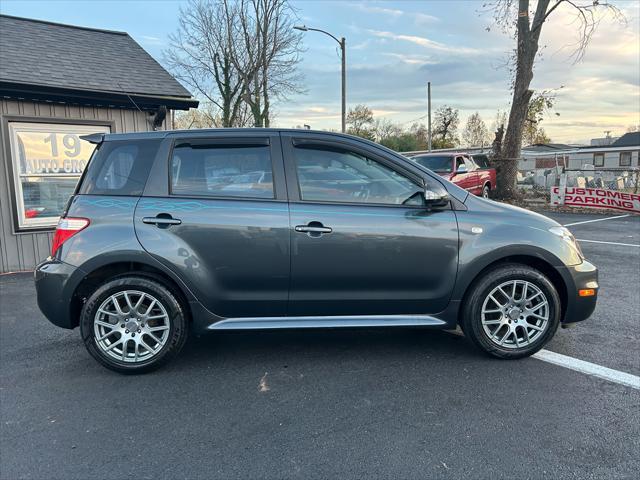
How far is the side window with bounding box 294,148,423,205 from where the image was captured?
3.58 m

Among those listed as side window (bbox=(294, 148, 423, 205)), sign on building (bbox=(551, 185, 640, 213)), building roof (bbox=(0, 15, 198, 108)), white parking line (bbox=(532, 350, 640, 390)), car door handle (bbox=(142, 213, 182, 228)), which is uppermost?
building roof (bbox=(0, 15, 198, 108))

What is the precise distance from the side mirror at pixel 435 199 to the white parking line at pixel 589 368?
1499mm

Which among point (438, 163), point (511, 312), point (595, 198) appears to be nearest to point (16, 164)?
point (511, 312)

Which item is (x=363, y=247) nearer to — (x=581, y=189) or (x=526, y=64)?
(x=581, y=189)

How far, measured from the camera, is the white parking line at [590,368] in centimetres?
334

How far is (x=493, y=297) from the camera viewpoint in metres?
3.63

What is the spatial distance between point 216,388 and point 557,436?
223cm

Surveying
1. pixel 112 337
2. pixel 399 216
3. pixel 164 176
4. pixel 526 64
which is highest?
pixel 526 64

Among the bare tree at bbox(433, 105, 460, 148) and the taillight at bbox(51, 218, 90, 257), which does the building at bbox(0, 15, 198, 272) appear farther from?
the bare tree at bbox(433, 105, 460, 148)

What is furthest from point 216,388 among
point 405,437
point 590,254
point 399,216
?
point 590,254

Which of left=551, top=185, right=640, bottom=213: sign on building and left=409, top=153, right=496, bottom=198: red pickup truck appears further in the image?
left=409, top=153, right=496, bottom=198: red pickup truck

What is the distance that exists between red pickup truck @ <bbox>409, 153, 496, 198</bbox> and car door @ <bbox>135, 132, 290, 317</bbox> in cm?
1034

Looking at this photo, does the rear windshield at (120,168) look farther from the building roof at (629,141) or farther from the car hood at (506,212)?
the building roof at (629,141)

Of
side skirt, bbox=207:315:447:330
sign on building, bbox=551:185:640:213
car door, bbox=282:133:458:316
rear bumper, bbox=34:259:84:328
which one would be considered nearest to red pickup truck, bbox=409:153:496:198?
sign on building, bbox=551:185:640:213
